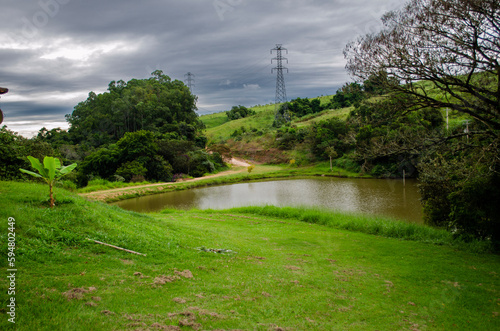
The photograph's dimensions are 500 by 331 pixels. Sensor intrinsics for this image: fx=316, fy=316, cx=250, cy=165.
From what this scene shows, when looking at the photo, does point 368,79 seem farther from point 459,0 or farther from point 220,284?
point 220,284

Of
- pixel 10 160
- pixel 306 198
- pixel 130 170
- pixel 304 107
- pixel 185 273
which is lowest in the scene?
pixel 306 198

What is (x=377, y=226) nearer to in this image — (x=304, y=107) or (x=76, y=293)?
(x=76, y=293)

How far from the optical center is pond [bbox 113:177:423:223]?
21602 mm

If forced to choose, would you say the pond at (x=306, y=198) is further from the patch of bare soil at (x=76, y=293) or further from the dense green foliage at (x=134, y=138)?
the patch of bare soil at (x=76, y=293)

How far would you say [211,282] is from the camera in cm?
585

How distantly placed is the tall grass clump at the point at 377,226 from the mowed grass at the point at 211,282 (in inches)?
55.8

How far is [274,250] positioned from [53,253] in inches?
236

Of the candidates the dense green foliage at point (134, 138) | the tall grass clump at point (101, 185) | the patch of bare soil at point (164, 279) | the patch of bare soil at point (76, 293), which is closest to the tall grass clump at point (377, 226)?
the patch of bare soil at point (164, 279)

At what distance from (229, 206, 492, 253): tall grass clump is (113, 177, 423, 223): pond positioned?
2.15 metres

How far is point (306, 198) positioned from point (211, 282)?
21.4 m

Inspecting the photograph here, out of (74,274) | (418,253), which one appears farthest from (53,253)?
(418,253)

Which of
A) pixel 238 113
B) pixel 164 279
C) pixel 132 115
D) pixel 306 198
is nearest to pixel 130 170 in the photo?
pixel 306 198

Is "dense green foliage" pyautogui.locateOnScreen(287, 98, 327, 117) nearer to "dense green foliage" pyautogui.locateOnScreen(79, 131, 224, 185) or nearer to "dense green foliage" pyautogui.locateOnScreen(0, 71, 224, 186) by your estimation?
"dense green foliage" pyautogui.locateOnScreen(0, 71, 224, 186)

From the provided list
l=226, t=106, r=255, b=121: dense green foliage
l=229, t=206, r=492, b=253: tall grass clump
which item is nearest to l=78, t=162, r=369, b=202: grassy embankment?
l=229, t=206, r=492, b=253: tall grass clump
